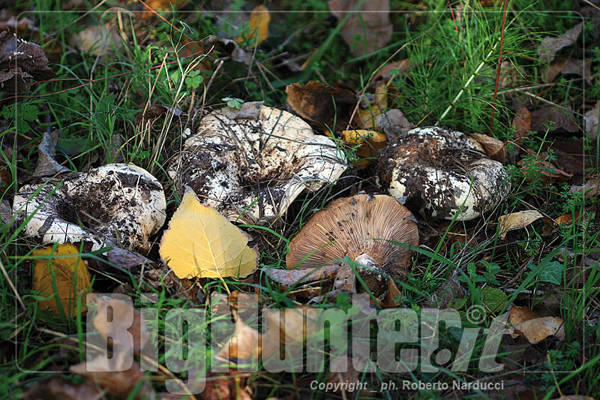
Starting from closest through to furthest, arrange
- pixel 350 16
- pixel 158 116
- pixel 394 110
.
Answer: pixel 158 116
pixel 394 110
pixel 350 16

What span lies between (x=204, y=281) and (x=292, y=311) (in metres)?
0.66

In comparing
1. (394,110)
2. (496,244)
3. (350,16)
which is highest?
(350,16)

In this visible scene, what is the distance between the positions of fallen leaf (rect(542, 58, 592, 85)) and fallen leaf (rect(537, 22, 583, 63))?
72 mm

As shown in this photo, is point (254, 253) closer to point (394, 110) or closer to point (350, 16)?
point (394, 110)

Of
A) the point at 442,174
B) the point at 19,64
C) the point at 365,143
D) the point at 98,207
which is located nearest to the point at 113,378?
the point at 98,207

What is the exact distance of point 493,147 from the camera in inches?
123

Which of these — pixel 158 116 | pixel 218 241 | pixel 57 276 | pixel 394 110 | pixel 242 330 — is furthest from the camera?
pixel 394 110

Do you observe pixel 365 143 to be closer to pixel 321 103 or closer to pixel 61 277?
pixel 321 103

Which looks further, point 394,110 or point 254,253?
point 394,110

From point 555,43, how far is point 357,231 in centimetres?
243

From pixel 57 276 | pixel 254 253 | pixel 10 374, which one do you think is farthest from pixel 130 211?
pixel 10 374

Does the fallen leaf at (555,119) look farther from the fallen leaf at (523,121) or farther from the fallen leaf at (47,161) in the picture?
the fallen leaf at (47,161)

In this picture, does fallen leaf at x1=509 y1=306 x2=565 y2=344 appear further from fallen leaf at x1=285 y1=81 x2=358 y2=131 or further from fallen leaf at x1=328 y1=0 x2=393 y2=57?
fallen leaf at x1=328 y1=0 x2=393 y2=57

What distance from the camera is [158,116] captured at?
3188 millimetres
